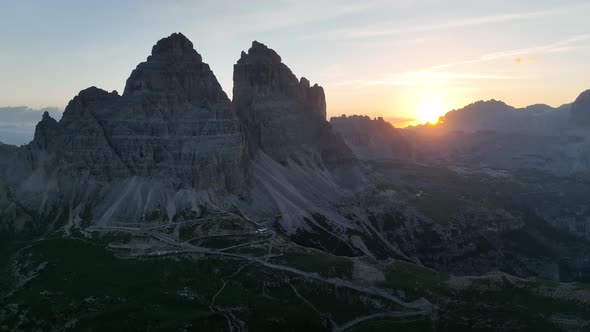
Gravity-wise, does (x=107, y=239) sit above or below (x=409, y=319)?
above

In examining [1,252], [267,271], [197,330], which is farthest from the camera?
[1,252]

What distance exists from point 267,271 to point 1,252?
10154 centimetres

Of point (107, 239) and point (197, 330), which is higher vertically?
point (107, 239)

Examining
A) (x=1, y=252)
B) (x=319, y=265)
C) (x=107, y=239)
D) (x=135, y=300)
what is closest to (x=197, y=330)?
(x=135, y=300)

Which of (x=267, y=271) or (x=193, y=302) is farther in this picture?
(x=267, y=271)

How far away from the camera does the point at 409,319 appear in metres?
134

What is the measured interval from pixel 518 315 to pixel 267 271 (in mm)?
76904

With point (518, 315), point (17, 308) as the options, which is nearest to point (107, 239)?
point (17, 308)

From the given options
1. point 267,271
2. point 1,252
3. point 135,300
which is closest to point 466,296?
point 267,271

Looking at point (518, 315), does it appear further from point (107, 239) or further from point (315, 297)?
point (107, 239)

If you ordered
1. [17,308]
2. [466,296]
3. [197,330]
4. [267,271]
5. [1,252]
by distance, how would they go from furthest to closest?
[1,252]
[267,271]
[466,296]
[17,308]
[197,330]

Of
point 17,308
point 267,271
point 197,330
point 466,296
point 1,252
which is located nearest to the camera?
point 197,330

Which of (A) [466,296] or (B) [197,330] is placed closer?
(B) [197,330]

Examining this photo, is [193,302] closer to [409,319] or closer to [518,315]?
[409,319]
